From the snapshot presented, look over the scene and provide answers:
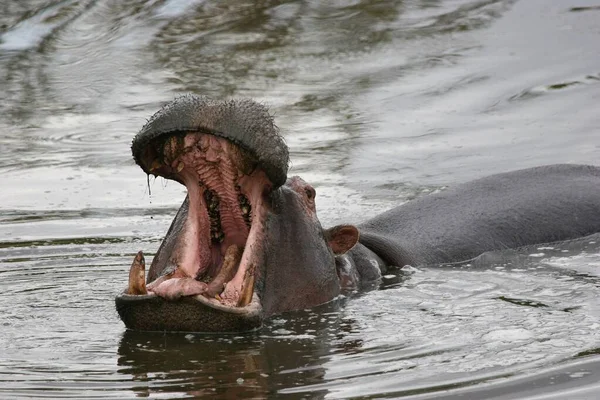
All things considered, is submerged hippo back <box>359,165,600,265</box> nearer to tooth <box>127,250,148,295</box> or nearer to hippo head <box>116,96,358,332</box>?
hippo head <box>116,96,358,332</box>

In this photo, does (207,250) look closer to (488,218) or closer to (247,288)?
(247,288)

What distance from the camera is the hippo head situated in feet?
19.3

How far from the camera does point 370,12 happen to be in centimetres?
1609

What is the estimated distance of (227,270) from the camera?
613 cm

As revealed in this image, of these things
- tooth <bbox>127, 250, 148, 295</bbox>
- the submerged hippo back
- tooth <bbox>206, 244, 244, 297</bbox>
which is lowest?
the submerged hippo back

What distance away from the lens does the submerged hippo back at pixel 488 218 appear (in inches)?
302

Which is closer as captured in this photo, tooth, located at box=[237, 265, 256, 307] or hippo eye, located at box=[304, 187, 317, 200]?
tooth, located at box=[237, 265, 256, 307]

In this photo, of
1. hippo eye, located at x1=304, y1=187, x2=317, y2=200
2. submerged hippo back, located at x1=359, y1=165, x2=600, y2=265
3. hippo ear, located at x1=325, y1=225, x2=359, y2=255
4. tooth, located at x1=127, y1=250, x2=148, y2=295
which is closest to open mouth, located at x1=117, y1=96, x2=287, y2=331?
tooth, located at x1=127, y1=250, x2=148, y2=295

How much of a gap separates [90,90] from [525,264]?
284 inches

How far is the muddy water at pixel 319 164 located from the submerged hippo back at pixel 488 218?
16 cm

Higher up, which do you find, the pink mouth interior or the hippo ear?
the pink mouth interior

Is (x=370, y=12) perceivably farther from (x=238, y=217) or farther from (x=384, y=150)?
(x=238, y=217)

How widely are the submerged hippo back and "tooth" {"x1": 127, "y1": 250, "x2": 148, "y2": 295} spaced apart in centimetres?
187

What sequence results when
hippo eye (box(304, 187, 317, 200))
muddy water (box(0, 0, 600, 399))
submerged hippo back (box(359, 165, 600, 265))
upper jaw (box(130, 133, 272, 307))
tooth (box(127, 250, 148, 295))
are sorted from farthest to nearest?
submerged hippo back (box(359, 165, 600, 265)) → hippo eye (box(304, 187, 317, 200)) → upper jaw (box(130, 133, 272, 307)) → tooth (box(127, 250, 148, 295)) → muddy water (box(0, 0, 600, 399))
